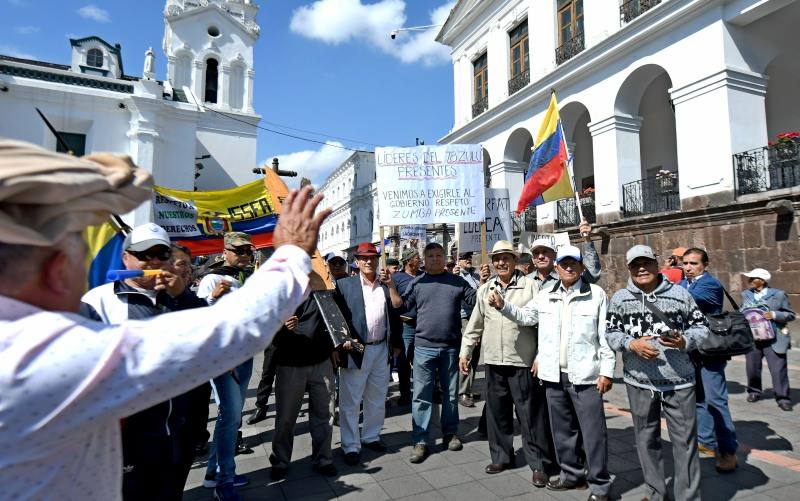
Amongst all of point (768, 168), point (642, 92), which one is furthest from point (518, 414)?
point (642, 92)

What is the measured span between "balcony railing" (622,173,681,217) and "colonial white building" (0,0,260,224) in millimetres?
17902

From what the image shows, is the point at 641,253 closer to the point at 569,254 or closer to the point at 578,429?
the point at 569,254

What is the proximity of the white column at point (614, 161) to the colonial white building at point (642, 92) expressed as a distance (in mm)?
35

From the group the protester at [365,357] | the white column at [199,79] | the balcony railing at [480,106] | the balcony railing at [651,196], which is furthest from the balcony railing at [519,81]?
the white column at [199,79]

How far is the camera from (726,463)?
3902 millimetres

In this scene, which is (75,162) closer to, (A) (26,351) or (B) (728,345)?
(A) (26,351)

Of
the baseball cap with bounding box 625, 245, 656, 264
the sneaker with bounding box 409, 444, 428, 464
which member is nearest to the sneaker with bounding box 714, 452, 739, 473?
the baseball cap with bounding box 625, 245, 656, 264

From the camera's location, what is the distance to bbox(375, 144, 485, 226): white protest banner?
248 inches

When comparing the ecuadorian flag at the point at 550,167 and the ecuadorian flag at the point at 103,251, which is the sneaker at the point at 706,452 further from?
the ecuadorian flag at the point at 103,251

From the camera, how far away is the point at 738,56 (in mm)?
10719

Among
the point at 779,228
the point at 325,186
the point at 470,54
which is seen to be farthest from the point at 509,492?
the point at 325,186

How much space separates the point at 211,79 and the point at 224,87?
1.30m

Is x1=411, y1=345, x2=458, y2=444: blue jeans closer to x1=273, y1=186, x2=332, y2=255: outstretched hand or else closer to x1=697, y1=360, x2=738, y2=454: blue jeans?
x1=697, y1=360, x2=738, y2=454: blue jeans

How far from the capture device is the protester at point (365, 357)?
4.57 m
